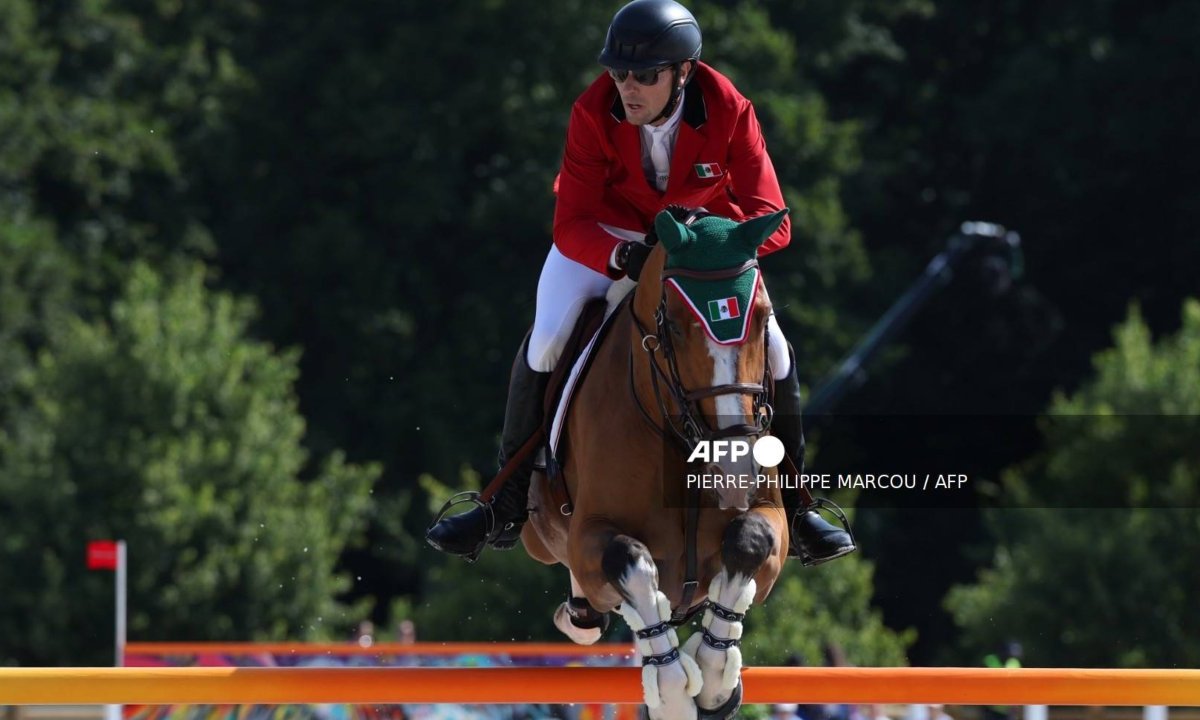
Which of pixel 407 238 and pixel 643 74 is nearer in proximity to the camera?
pixel 643 74

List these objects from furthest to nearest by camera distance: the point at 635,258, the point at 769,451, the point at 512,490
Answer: the point at 512,490, the point at 635,258, the point at 769,451

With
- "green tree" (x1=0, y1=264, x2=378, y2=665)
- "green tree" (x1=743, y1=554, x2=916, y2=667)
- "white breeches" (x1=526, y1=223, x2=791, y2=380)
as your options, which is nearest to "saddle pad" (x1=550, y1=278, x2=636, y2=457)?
"white breeches" (x1=526, y1=223, x2=791, y2=380)

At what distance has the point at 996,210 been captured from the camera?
2844 centimetres

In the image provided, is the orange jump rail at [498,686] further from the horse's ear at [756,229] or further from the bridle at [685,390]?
the horse's ear at [756,229]

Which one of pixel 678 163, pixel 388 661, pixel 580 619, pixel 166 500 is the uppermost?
pixel 166 500

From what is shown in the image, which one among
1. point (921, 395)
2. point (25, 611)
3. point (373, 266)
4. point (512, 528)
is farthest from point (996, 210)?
point (512, 528)

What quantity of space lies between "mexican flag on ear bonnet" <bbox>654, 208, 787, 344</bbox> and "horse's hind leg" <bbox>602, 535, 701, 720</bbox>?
67 cm

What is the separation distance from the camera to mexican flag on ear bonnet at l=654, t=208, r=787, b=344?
5.12 m

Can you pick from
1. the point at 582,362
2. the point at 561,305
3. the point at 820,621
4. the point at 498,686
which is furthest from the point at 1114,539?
the point at 498,686

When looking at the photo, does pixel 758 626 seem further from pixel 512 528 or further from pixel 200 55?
pixel 200 55

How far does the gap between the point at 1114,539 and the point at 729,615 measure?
1239cm

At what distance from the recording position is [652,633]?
16.7 feet

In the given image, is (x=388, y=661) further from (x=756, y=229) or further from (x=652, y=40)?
(x=756, y=229)

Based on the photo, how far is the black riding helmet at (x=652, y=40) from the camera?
5.74m
